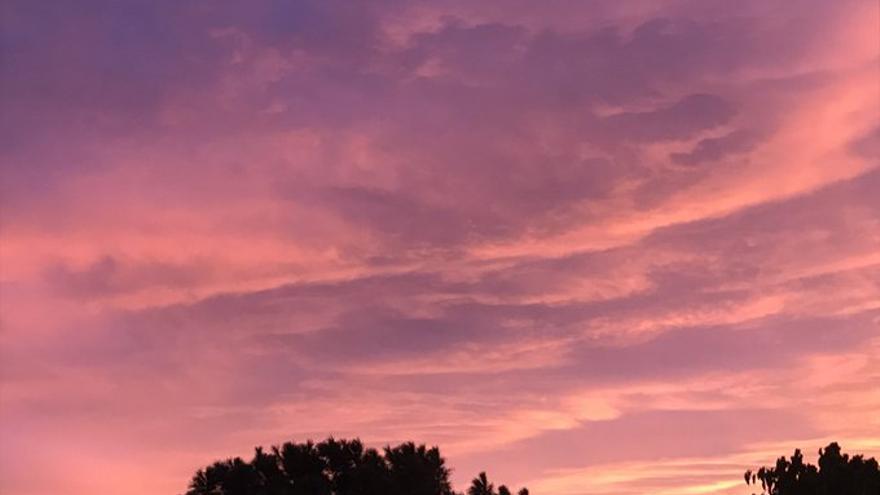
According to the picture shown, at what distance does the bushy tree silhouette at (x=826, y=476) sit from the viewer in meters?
87.3

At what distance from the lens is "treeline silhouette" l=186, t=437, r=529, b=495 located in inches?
3029

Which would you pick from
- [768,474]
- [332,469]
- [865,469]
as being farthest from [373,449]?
[865,469]

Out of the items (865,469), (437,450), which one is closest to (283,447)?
(437,450)

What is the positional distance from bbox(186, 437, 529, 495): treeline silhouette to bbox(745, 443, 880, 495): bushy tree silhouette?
72.2 feet

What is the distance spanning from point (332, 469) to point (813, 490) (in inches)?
1317

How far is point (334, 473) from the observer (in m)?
79.4

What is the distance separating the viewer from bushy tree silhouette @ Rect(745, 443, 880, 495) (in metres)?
87.3

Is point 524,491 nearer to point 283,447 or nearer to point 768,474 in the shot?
point 283,447

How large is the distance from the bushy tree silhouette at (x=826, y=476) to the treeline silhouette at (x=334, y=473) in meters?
22.0

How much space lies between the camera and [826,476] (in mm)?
87500

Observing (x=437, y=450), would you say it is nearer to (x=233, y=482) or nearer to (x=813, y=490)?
(x=233, y=482)

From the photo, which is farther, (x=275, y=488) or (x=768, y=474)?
(x=768, y=474)

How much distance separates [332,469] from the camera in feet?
261

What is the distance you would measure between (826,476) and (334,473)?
3425 cm
